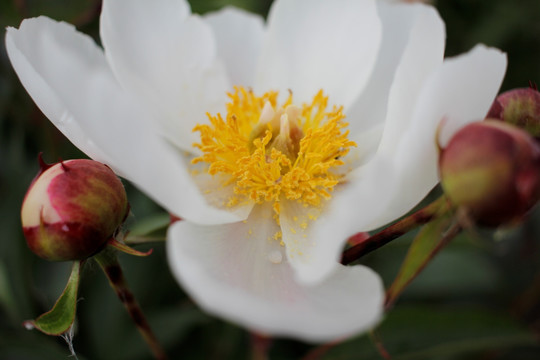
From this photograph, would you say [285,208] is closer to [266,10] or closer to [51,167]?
[51,167]

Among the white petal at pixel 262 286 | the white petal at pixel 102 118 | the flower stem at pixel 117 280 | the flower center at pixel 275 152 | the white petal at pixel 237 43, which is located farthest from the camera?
the white petal at pixel 237 43

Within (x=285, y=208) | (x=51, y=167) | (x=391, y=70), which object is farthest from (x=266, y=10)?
(x=51, y=167)

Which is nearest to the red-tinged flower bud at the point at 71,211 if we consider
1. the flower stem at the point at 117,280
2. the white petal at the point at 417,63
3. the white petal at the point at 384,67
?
the flower stem at the point at 117,280

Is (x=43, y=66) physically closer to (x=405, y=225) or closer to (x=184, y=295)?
(x=405, y=225)

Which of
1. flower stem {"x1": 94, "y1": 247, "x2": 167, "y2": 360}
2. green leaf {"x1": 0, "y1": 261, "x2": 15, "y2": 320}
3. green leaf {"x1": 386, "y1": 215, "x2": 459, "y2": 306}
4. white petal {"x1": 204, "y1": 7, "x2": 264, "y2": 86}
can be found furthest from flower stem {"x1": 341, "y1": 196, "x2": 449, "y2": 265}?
green leaf {"x1": 0, "y1": 261, "x2": 15, "y2": 320}

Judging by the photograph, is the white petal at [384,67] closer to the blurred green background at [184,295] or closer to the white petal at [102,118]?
the blurred green background at [184,295]

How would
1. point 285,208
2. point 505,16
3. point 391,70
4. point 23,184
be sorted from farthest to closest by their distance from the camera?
point 505,16, point 23,184, point 391,70, point 285,208
